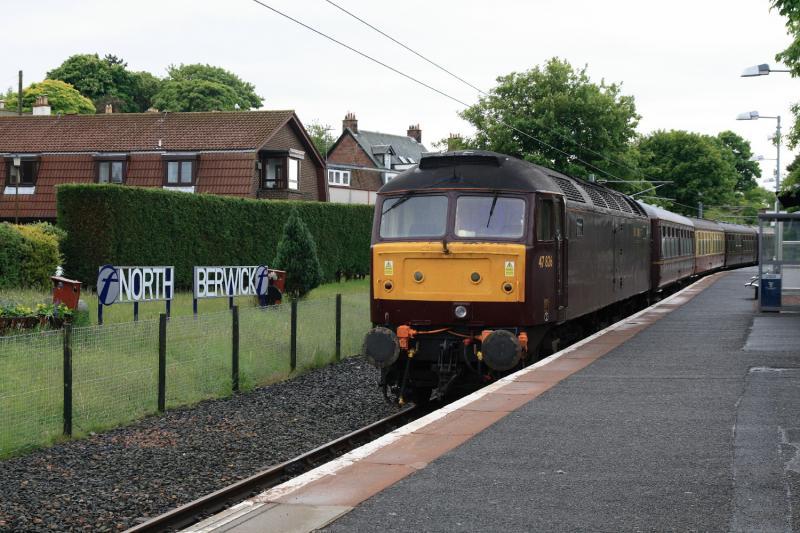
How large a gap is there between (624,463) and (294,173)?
39.5 metres

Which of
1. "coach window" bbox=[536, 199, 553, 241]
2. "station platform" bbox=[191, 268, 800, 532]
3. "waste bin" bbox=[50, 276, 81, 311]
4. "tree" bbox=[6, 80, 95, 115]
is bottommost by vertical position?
"station platform" bbox=[191, 268, 800, 532]

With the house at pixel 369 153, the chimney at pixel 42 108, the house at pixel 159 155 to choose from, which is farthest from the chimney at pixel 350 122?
the house at pixel 159 155

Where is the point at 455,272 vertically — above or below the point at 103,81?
below

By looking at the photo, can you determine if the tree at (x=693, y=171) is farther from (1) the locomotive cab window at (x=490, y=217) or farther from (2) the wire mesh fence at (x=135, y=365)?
(1) the locomotive cab window at (x=490, y=217)

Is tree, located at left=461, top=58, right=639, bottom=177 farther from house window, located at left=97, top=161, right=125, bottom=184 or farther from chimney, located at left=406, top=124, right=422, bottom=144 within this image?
chimney, located at left=406, top=124, right=422, bottom=144

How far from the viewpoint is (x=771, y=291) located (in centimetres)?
2186

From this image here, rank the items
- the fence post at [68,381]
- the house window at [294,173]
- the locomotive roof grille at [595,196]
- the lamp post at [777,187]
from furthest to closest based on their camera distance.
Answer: the house window at [294,173]
the lamp post at [777,187]
the locomotive roof grille at [595,196]
the fence post at [68,381]

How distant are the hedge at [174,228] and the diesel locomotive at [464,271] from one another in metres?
13.7

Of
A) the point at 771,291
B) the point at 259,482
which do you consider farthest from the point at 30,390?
the point at 771,291

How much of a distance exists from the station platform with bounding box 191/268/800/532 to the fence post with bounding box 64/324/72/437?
3797 millimetres

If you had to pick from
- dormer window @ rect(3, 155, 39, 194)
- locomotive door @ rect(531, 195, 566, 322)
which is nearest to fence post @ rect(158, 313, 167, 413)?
locomotive door @ rect(531, 195, 566, 322)

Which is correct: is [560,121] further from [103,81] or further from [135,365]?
[103,81]

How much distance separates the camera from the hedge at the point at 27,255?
21.4 meters

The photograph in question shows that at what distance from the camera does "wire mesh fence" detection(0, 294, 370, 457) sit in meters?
10.1
